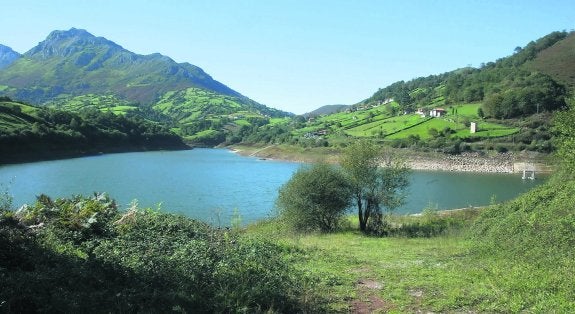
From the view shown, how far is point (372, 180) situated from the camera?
28203 millimetres

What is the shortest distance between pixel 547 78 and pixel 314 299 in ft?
453

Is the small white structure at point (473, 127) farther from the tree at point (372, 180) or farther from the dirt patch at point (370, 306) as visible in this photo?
the dirt patch at point (370, 306)

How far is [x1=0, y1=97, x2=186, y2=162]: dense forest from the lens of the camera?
84719 mm

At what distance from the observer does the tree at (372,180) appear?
91.9 ft

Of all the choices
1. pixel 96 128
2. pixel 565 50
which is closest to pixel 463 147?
pixel 565 50

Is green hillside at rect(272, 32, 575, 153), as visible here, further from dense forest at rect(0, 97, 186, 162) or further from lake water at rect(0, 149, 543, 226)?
dense forest at rect(0, 97, 186, 162)

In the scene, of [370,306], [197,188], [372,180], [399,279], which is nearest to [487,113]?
[197,188]

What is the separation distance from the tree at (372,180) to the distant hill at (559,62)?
123 metres

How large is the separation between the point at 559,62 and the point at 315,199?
484 ft

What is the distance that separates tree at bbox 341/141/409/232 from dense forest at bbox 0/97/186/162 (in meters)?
75.4

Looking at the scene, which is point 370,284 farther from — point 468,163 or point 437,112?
point 437,112

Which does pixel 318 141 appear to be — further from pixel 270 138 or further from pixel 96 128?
pixel 96 128

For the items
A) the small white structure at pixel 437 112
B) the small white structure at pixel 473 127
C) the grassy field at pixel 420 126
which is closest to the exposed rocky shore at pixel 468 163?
the grassy field at pixel 420 126

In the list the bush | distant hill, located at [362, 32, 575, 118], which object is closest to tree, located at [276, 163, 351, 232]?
the bush
